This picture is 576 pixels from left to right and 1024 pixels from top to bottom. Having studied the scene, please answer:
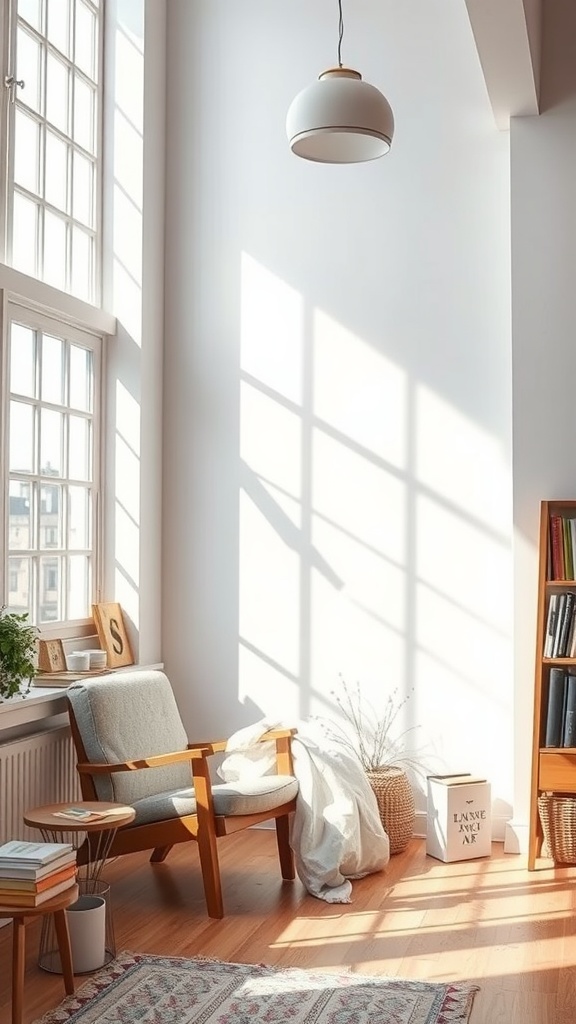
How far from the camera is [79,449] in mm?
5465

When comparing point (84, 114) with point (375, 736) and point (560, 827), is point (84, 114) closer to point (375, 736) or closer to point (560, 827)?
point (375, 736)

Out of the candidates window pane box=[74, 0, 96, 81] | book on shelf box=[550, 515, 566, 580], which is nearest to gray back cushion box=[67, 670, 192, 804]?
book on shelf box=[550, 515, 566, 580]

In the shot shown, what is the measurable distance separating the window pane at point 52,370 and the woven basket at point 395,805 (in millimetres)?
2306

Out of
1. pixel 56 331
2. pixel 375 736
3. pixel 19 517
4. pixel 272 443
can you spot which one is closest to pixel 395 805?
pixel 375 736

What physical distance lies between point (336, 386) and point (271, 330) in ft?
1.52

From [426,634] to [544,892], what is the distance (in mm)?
1399

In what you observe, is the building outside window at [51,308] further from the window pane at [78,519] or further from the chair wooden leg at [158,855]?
the chair wooden leg at [158,855]

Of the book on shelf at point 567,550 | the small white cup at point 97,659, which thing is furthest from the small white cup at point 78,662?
the book on shelf at point 567,550

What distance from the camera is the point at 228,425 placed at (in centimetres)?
578

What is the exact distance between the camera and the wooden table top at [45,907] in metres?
A: 3.16

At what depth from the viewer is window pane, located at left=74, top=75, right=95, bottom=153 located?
5.48 meters

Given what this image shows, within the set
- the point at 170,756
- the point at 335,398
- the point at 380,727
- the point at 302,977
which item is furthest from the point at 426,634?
the point at 302,977

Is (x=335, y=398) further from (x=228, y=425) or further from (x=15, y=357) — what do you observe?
(x=15, y=357)

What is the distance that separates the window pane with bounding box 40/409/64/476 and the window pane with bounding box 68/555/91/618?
0.47m
